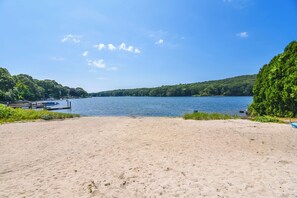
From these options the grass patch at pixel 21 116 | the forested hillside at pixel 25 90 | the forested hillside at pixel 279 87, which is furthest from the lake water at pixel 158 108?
the forested hillside at pixel 25 90

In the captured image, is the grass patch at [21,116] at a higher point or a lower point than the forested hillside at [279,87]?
lower

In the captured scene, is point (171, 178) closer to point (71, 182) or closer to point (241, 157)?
point (71, 182)

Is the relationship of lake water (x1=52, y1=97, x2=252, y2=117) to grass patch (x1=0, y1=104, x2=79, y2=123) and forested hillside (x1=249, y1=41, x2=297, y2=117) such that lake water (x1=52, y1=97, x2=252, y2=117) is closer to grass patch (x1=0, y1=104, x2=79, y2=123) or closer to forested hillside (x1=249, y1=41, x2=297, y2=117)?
forested hillside (x1=249, y1=41, x2=297, y2=117)

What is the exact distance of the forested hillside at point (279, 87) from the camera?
1931 cm

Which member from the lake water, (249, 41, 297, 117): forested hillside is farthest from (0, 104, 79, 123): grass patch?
(249, 41, 297, 117): forested hillside

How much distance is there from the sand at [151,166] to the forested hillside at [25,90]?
63.4 meters

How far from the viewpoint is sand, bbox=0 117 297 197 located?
521cm

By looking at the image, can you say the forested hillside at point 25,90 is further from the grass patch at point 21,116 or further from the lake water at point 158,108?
the grass patch at point 21,116

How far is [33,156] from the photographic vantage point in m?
8.31

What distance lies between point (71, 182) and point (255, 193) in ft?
15.1

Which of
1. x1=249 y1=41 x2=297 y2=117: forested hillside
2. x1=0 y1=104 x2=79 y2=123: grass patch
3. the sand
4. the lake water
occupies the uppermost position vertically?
x1=249 y1=41 x2=297 y2=117: forested hillside

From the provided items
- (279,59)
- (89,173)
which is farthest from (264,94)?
(89,173)

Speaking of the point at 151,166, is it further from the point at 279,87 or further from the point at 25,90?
the point at 25,90

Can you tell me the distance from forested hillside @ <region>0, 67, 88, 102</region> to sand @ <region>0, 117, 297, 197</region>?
6340cm
